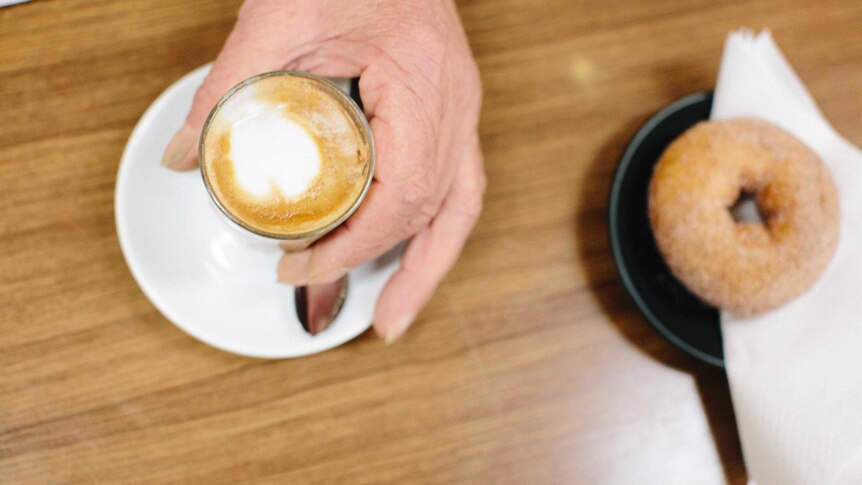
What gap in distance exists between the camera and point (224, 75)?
0.70 m

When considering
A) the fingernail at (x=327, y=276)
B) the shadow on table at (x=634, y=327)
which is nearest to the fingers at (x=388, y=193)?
the fingernail at (x=327, y=276)

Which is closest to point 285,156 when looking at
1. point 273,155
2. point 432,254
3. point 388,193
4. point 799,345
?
point 273,155

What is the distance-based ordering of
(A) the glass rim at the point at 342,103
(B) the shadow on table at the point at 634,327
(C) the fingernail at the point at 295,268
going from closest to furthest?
(A) the glass rim at the point at 342,103, (C) the fingernail at the point at 295,268, (B) the shadow on table at the point at 634,327

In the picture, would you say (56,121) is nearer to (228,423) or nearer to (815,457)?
(228,423)

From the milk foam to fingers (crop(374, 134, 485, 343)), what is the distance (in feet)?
0.56

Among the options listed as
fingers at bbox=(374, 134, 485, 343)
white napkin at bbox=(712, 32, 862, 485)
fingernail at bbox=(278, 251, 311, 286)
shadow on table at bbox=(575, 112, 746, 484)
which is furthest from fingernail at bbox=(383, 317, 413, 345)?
white napkin at bbox=(712, 32, 862, 485)

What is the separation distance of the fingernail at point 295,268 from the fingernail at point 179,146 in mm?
163

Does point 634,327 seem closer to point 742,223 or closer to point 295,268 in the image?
point 742,223

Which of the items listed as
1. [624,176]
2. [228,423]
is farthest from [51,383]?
[624,176]

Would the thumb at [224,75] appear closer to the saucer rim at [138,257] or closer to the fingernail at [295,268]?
the saucer rim at [138,257]

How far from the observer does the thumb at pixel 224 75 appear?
70cm

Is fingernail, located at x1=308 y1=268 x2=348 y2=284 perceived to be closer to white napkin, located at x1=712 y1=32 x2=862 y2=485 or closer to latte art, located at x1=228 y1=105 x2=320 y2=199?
latte art, located at x1=228 y1=105 x2=320 y2=199

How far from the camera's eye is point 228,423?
31.1 inches

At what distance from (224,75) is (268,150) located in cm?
10
